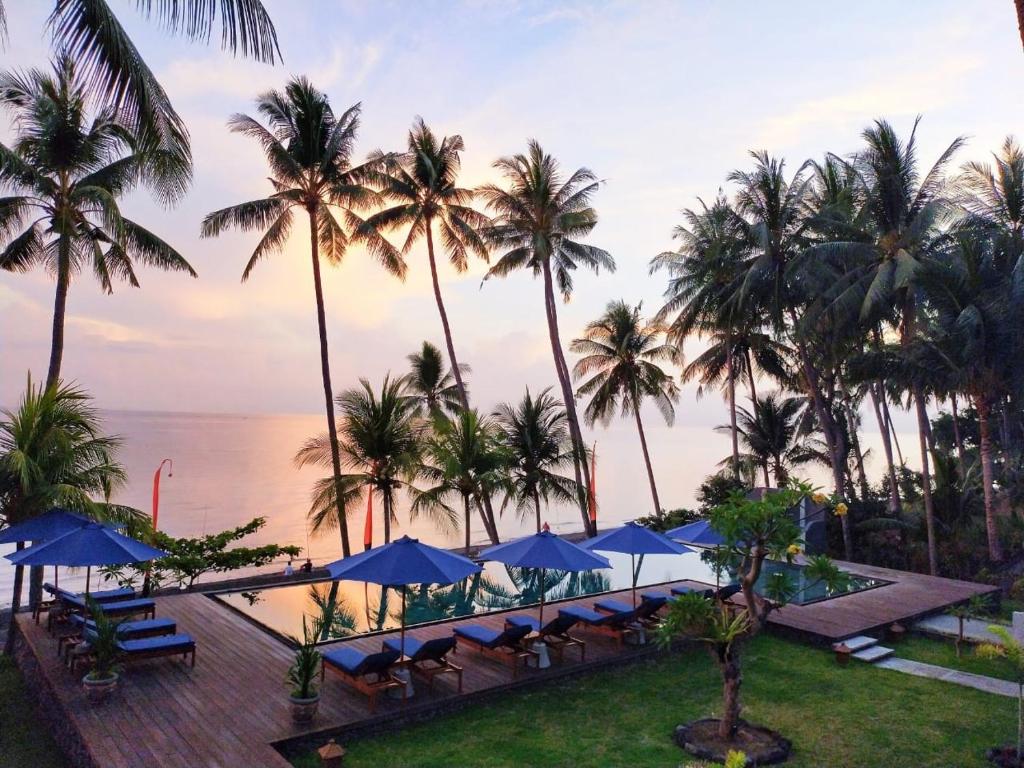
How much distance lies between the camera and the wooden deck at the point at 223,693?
6.69 meters

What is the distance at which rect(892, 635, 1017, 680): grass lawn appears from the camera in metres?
10.3

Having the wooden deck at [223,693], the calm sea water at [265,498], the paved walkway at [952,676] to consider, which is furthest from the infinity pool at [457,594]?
the calm sea water at [265,498]

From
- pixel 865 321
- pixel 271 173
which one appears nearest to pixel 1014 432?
pixel 865 321

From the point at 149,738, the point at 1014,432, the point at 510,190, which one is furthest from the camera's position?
the point at 510,190

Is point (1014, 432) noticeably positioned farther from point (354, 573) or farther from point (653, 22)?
point (354, 573)

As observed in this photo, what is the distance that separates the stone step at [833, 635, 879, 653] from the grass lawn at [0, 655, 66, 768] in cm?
1073

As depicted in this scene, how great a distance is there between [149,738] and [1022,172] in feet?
81.4

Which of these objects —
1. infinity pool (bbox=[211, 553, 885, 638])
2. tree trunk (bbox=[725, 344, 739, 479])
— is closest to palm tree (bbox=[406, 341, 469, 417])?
infinity pool (bbox=[211, 553, 885, 638])

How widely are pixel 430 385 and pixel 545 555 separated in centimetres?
1675

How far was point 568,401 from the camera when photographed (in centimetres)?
2331

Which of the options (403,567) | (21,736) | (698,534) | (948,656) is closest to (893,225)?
(698,534)

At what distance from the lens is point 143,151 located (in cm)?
719

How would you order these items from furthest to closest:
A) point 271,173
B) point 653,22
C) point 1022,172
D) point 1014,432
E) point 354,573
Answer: point 1014,432 < point 1022,172 < point 271,173 < point 653,22 < point 354,573

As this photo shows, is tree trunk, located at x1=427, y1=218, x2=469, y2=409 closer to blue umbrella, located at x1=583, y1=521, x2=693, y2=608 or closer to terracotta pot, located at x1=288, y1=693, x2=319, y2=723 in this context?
blue umbrella, located at x1=583, y1=521, x2=693, y2=608
